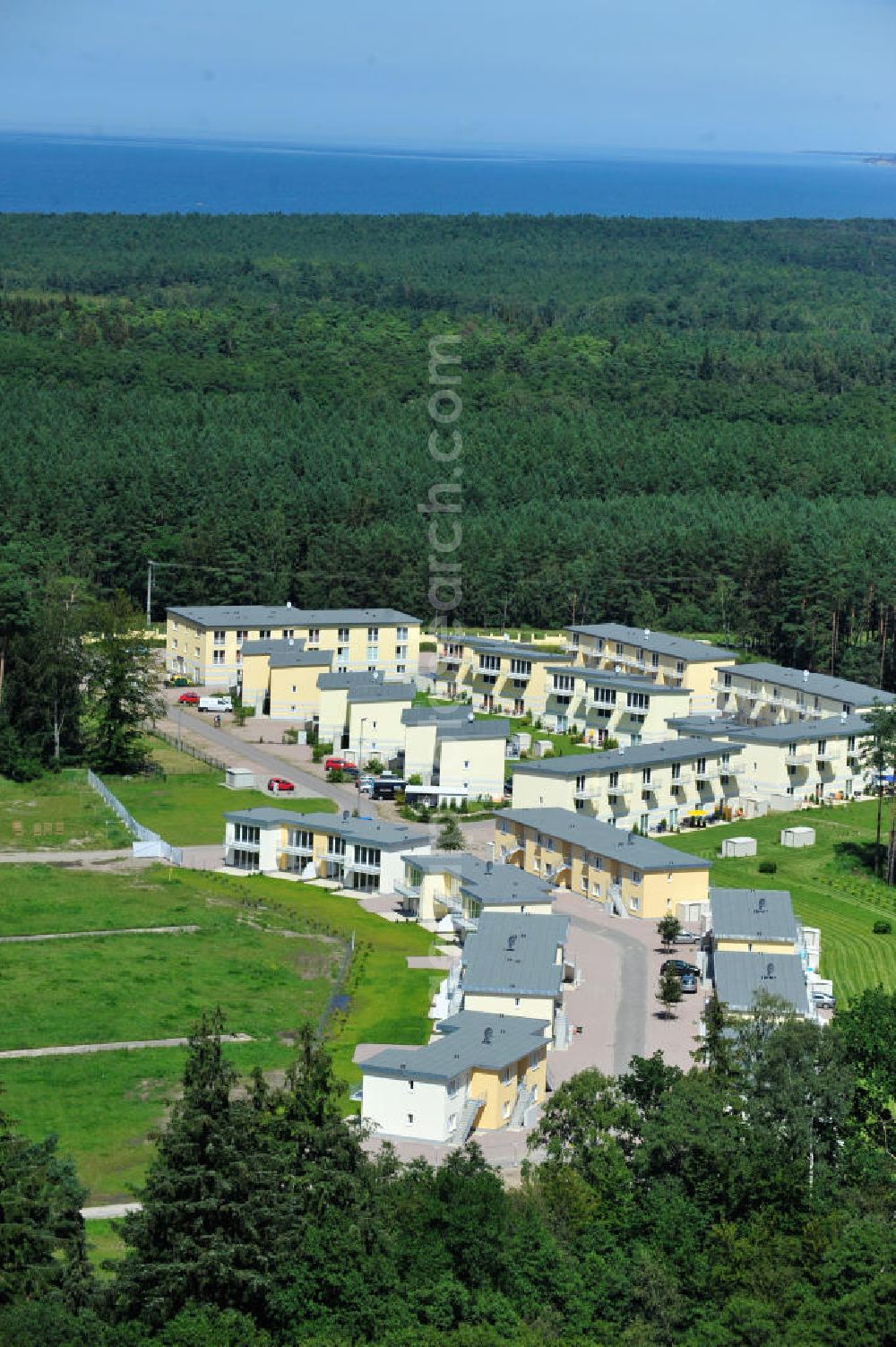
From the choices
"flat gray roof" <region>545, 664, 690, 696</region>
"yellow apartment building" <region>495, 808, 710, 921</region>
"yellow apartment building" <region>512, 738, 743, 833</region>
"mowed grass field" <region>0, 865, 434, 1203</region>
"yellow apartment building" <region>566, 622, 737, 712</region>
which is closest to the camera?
"mowed grass field" <region>0, 865, 434, 1203</region>

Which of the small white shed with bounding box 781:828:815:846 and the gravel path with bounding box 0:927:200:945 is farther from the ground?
the gravel path with bounding box 0:927:200:945

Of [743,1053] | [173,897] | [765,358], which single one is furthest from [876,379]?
[743,1053]

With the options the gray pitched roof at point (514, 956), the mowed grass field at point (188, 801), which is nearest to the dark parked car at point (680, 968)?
the gray pitched roof at point (514, 956)

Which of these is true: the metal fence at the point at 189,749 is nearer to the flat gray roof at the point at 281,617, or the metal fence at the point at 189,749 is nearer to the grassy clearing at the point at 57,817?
the grassy clearing at the point at 57,817

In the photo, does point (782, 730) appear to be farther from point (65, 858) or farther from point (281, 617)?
point (65, 858)

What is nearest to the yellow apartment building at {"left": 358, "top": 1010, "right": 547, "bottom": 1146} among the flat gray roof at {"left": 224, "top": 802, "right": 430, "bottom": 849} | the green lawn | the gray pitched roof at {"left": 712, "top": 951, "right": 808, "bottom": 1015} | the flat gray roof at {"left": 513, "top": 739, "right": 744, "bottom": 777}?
the gray pitched roof at {"left": 712, "top": 951, "right": 808, "bottom": 1015}

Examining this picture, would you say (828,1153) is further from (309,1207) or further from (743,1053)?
(309,1207)

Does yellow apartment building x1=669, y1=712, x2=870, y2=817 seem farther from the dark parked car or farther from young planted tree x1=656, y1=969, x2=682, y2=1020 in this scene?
young planted tree x1=656, y1=969, x2=682, y2=1020
